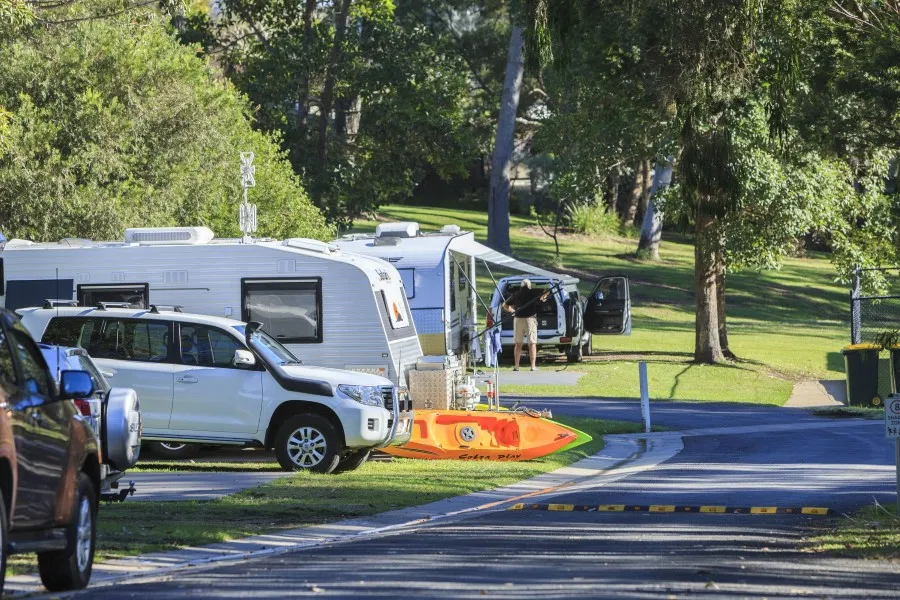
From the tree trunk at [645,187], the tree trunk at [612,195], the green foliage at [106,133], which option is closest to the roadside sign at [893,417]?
the green foliage at [106,133]

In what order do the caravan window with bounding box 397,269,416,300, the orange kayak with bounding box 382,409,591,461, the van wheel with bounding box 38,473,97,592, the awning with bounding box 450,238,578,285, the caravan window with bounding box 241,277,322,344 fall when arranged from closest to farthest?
the van wheel with bounding box 38,473,97,592
the orange kayak with bounding box 382,409,591,461
the caravan window with bounding box 241,277,322,344
the awning with bounding box 450,238,578,285
the caravan window with bounding box 397,269,416,300

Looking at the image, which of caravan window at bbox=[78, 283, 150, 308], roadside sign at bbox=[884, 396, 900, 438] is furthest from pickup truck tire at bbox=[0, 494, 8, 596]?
caravan window at bbox=[78, 283, 150, 308]

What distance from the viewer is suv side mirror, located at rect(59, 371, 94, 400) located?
8.26 meters

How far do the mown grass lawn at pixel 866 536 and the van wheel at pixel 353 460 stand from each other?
6240 millimetres

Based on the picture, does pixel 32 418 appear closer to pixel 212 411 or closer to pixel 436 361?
pixel 212 411

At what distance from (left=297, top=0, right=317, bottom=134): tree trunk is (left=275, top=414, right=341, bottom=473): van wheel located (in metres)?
24.2

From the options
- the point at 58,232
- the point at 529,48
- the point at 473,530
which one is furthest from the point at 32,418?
the point at 58,232

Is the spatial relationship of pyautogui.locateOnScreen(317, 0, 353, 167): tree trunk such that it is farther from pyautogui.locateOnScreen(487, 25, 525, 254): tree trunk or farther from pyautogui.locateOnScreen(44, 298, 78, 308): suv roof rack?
pyautogui.locateOnScreen(44, 298, 78, 308): suv roof rack

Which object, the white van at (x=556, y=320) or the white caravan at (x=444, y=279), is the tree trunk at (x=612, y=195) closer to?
the white van at (x=556, y=320)

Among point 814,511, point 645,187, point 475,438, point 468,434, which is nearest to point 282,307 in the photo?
point 468,434

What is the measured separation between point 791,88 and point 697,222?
47.8 ft

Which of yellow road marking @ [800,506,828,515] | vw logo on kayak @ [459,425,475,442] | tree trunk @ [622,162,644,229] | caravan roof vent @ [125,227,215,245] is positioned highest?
tree trunk @ [622,162,644,229]

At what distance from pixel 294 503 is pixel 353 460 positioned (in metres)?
3.27

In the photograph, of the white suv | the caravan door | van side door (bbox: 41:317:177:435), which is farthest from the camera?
the caravan door
